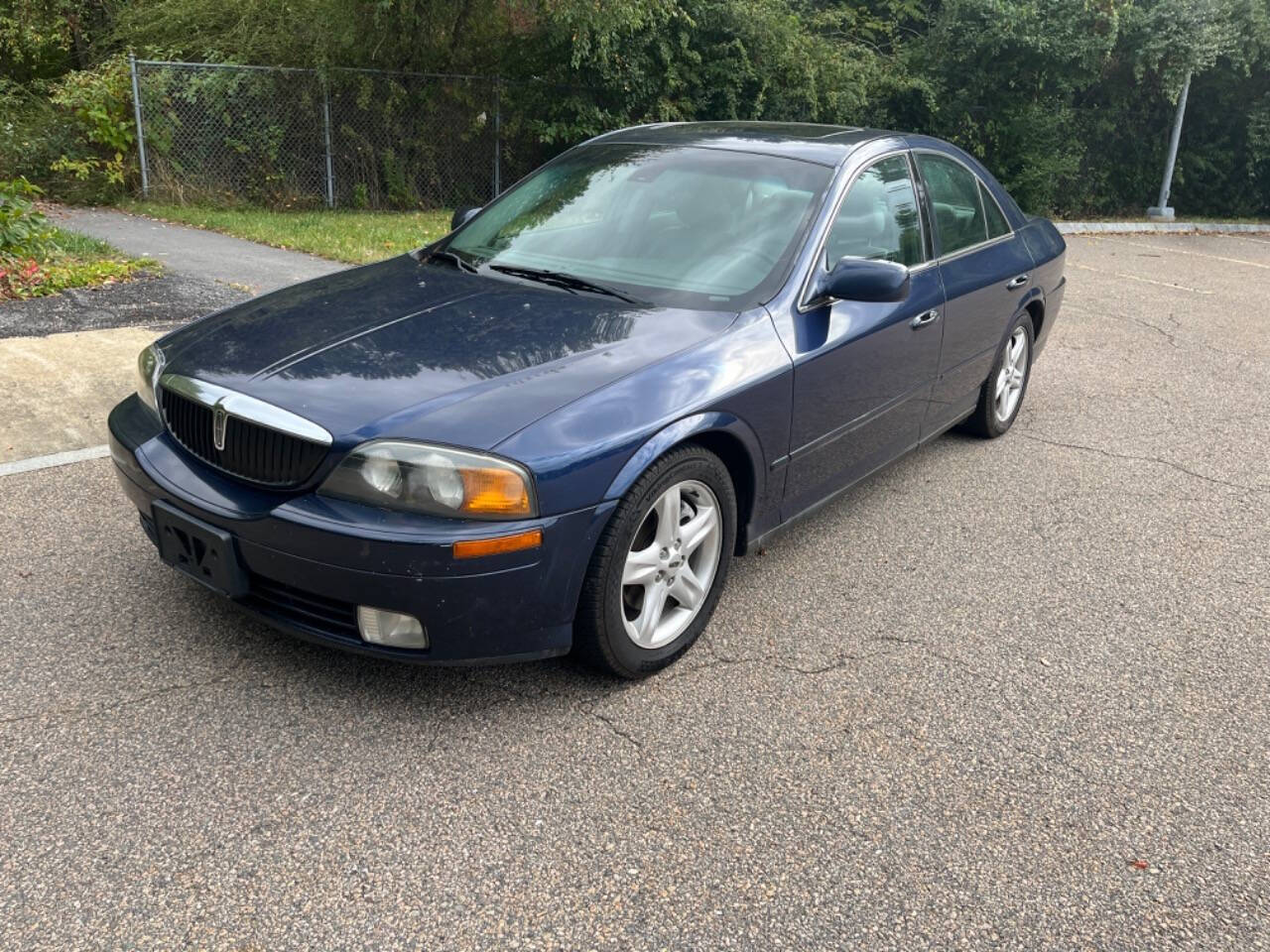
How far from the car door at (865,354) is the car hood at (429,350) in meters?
0.46

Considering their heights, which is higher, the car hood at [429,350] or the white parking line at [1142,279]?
the car hood at [429,350]

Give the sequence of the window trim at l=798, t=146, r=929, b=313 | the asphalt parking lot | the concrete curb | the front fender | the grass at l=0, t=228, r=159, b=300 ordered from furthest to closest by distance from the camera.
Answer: the concrete curb, the grass at l=0, t=228, r=159, b=300, the window trim at l=798, t=146, r=929, b=313, the front fender, the asphalt parking lot

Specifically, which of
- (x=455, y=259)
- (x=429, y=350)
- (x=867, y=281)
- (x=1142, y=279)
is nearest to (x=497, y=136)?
(x=1142, y=279)

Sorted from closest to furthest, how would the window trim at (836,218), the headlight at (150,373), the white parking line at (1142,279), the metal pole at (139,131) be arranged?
1. the headlight at (150,373)
2. the window trim at (836,218)
3. the white parking line at (1142,279)
4. the metal pole at (139,131)

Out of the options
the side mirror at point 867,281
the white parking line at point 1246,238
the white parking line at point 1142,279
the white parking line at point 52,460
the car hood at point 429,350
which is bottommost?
the white parking line at point 1246,238

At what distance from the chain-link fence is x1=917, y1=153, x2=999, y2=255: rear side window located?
998 centimetres

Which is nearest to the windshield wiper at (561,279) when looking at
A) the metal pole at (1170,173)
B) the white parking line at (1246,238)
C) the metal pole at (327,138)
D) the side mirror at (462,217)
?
the side mirror at (462,217)

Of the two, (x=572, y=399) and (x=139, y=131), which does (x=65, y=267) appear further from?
(x=572, y=399)

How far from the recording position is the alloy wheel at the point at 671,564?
3.13 meters

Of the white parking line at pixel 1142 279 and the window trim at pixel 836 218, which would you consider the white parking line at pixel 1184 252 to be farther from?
the window trim at pixel 836 218

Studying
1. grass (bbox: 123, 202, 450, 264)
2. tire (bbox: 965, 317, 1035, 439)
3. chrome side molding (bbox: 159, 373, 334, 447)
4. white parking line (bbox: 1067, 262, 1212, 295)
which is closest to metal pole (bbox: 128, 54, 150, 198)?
grass (bbox: 123, 202, 450, 264)

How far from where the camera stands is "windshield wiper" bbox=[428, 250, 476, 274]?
4004 mm

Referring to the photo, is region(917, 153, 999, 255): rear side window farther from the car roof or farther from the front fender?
the front fender

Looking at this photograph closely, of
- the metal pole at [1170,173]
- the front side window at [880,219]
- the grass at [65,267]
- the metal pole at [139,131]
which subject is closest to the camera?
the front side window at [880,219]
